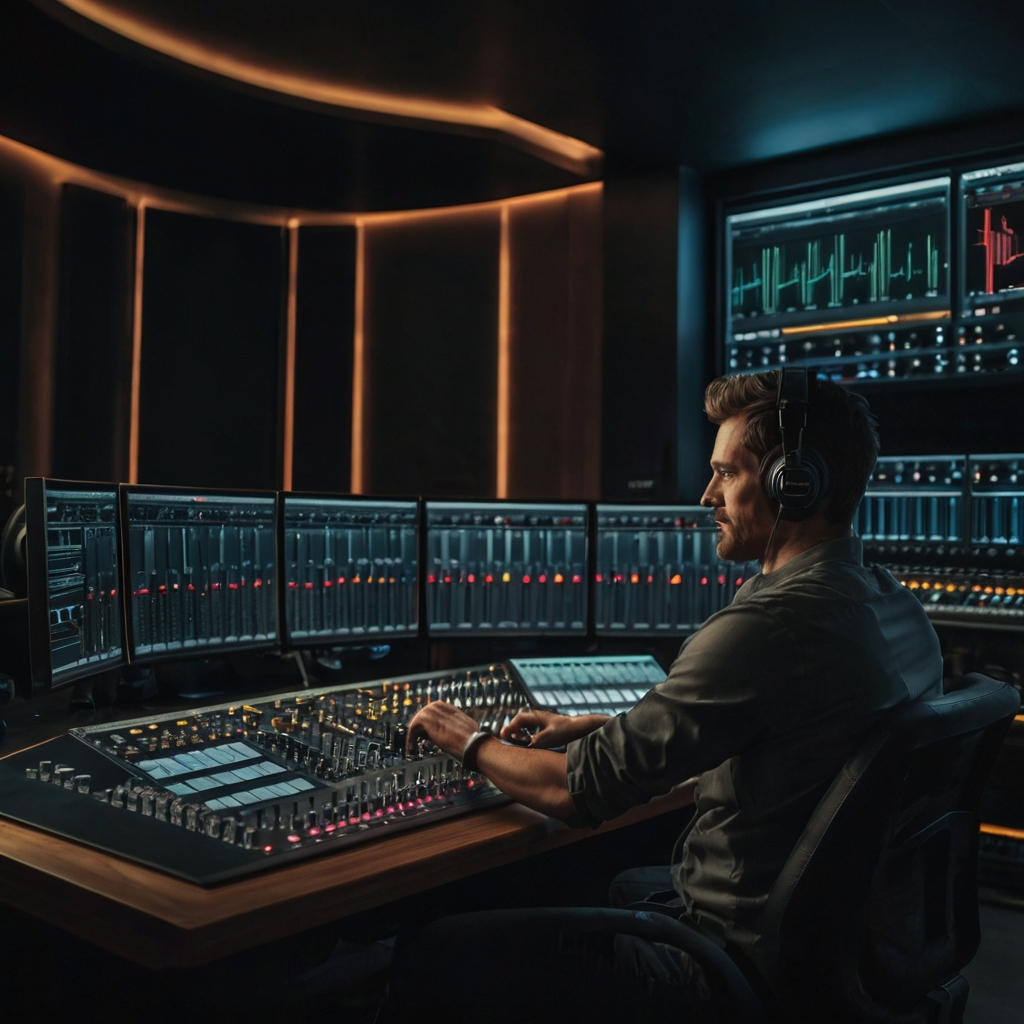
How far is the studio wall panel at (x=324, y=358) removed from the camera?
3818mm

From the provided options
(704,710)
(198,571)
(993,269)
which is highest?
(993,269)

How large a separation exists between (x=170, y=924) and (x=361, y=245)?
10.6ft

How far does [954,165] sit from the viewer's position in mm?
2961

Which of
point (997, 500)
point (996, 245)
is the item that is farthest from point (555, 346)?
point (997, 500)

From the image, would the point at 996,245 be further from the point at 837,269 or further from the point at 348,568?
the point at 348,568

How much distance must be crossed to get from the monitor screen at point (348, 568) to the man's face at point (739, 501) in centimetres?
114

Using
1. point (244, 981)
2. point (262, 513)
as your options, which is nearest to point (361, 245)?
point (262, 513)

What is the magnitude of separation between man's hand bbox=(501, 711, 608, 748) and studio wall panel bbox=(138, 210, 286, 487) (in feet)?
7.34

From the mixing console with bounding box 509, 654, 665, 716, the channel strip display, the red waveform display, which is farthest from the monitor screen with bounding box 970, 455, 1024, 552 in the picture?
the channel strip display

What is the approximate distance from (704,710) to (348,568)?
1.37 meters

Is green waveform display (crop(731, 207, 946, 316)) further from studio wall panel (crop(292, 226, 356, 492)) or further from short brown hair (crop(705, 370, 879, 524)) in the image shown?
short brown hair (crop(705, 370, 879, 524))

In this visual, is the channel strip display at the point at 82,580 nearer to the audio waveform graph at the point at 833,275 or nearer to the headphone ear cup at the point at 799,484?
the headphone ear cup at the point at 799,484

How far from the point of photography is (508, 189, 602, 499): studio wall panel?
350cm

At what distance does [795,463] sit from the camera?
1330 millimetres
